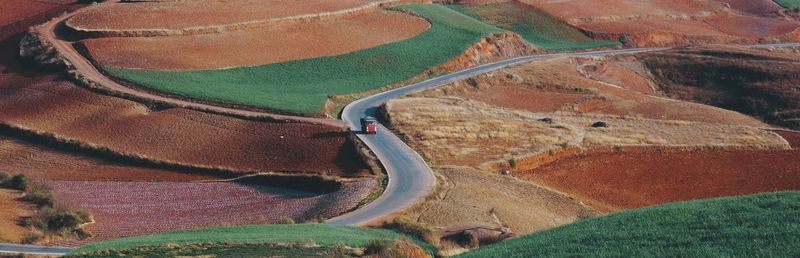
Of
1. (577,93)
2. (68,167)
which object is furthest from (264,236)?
(577,93)

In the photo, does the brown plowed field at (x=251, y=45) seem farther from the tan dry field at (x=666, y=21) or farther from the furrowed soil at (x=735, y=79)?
the tan dry field at (x=666, y=21)

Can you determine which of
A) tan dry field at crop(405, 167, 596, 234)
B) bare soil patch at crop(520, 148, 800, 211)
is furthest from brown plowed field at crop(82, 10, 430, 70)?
tan dry field at crop(405, 167, 596, 234)

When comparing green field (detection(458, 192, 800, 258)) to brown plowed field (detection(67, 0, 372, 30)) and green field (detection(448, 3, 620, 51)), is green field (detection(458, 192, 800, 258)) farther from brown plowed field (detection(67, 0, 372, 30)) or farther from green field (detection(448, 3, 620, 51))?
green field (detection(448, 3, 620, 51))

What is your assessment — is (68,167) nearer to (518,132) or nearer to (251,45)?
(518,132)

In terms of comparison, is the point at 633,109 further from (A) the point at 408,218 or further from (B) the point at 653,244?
(B) the point at 653,244

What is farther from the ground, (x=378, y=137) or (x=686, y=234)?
(x=686, y=234)

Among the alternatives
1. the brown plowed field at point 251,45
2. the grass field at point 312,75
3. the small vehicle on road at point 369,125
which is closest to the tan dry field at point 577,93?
the grass field at point 312,75
